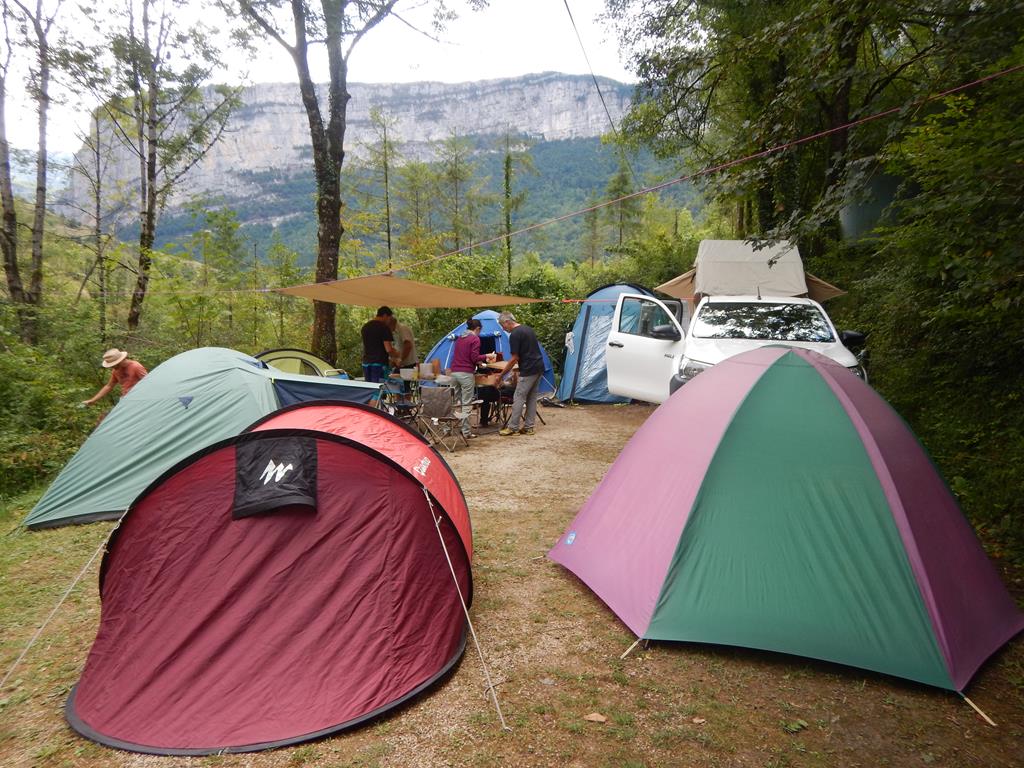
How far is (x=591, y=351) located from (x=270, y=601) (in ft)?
29.5

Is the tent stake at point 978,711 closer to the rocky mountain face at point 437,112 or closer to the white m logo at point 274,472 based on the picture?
the white m logo at point 274,472

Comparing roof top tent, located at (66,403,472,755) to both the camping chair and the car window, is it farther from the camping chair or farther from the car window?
the car window

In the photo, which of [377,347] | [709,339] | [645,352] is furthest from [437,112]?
[709,339]

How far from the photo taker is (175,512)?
283 cm

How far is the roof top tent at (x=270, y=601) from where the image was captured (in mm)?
2441

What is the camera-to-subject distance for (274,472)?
283cm

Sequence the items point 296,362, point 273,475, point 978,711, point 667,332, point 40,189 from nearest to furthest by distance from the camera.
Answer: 1. point 978,711
2. point 273,475
3. point 667,332
4. point 296,362
5. point 40,189

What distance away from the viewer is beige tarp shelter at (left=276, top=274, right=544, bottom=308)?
7941 millimetres

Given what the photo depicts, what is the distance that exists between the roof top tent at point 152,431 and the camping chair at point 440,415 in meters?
2.30

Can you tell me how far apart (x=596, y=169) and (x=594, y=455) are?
80864mm

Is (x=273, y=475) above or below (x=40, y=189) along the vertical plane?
below

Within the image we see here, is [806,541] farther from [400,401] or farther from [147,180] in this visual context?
[147,180]

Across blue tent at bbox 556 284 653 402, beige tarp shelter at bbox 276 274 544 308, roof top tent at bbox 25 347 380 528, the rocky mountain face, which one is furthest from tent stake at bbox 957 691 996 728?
the rocky mountain face

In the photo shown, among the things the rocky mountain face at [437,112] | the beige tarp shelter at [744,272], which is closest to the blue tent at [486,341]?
the beige tarp shelter at [744,272]
